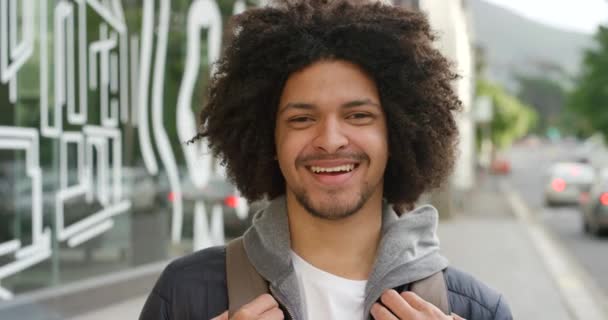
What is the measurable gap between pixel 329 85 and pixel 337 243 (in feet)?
1.25

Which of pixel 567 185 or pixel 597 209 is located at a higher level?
pixel 597 209

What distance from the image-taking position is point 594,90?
37156 millimetres

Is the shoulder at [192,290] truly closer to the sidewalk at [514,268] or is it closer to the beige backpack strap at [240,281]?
the beige backpack strap at [240,281]

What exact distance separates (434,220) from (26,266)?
474cm

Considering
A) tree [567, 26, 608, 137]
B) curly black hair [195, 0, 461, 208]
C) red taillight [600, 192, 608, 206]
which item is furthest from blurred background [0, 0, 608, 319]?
tree [567, 26, 608, 137]

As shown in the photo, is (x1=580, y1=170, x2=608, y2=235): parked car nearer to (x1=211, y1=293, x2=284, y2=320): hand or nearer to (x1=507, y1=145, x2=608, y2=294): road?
(x1=507, y1=145, x2=608, y2=294): road

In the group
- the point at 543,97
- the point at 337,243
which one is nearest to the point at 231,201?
the point at 337,243

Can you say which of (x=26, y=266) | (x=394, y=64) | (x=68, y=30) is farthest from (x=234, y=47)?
(x=68, y=30)

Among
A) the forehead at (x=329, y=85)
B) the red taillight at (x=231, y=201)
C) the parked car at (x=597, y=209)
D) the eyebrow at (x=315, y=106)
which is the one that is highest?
the forehead at (x=329, y=85)

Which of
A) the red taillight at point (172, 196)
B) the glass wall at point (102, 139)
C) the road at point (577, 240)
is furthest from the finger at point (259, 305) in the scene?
the road at point (577, 240)

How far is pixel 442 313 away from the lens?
1.87 m

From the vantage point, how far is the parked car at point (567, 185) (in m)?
25.3

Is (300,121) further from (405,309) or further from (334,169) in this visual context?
(405,309)

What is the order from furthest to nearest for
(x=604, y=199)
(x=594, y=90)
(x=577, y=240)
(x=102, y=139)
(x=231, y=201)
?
1. (x=594, y=90)
2. (x=577, y=240)
3. (x=604, y=199)
4. (x=231, y=201)
5. (x=102, y=139)
